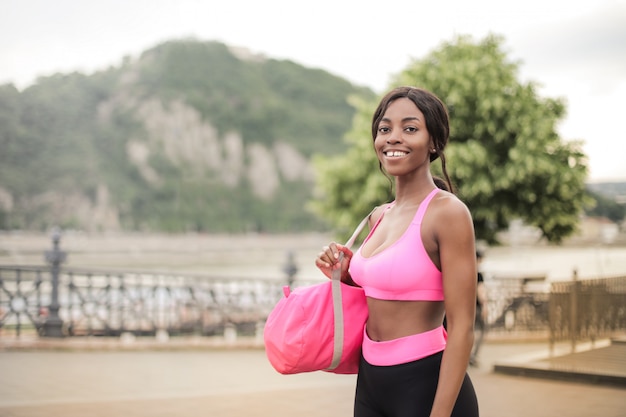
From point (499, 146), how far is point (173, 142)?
137 metres

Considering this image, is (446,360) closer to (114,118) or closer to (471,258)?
(471,258)

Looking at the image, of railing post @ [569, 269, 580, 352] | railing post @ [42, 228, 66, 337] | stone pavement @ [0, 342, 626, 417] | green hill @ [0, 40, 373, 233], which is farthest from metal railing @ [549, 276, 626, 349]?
green hill @ [0, 40, 373, 233]

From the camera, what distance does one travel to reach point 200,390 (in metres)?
8.95

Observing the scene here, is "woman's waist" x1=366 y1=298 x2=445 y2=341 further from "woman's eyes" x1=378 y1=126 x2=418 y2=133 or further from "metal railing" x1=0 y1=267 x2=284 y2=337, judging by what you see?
"metal railing" x1=0 y1=267 x2=284 y2=337

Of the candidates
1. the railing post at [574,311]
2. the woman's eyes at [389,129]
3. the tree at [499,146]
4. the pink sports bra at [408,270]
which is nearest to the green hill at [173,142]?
the tree at [499,146]

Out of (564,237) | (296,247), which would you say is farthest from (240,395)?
(296,247)

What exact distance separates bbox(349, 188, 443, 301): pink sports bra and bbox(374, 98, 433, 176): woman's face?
0.49 feet

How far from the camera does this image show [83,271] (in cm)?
1340

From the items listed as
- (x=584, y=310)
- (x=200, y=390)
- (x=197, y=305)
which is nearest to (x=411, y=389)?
(x=200, y=390)

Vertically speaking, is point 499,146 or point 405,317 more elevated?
point 499,146

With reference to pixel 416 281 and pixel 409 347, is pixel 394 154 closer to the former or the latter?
pixel 416 281

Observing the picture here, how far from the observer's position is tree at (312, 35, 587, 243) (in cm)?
2223

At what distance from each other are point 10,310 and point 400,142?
40.6ft

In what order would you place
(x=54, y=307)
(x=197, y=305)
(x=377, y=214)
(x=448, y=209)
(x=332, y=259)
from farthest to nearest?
(x=197, y=305), (x=54, y=307), (x=377, y=214), (x=332, y=259), (x=448, y=209)
